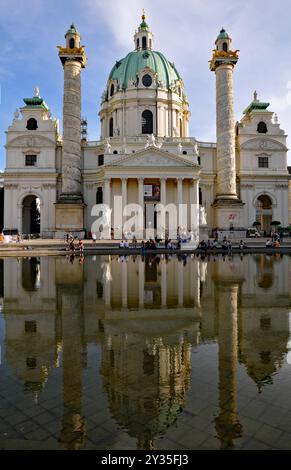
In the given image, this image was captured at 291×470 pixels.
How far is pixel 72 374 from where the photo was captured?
209 inches

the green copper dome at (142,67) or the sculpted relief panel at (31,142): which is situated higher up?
the green copper dome at (142,67)

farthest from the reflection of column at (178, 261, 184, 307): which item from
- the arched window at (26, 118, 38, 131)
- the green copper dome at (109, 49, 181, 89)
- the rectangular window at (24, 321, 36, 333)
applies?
the green copper dome at (109, 49, 181, 89)

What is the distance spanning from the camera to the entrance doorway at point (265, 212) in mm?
56747

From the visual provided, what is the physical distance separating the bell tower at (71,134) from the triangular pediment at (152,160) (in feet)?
16.3

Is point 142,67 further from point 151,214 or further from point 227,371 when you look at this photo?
point 227,371

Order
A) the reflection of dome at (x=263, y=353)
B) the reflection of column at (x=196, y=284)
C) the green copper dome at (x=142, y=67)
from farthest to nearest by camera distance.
Result: 1. the green copper dome at (x=142, y=67)
2. the reflection of column at (x=196, y=284)
3. the reflection of dome at (x=263, y=353)

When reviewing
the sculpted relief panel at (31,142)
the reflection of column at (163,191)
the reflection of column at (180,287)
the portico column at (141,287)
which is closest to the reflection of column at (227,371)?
the reflection of column at (180,287)

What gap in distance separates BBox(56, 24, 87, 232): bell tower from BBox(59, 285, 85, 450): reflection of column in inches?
1412

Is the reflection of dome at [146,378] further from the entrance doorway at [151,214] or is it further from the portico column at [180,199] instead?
the entrance doorway at [151,214]

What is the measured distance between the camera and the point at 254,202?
5331 centimetres

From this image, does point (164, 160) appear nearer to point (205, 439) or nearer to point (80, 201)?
point (80, 201)

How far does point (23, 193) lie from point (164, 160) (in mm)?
21043

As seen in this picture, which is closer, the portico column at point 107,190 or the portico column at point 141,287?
the portico column at point 141,287

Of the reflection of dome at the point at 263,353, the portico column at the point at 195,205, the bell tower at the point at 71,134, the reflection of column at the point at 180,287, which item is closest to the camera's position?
the reflection of dome at the point at 263,353
